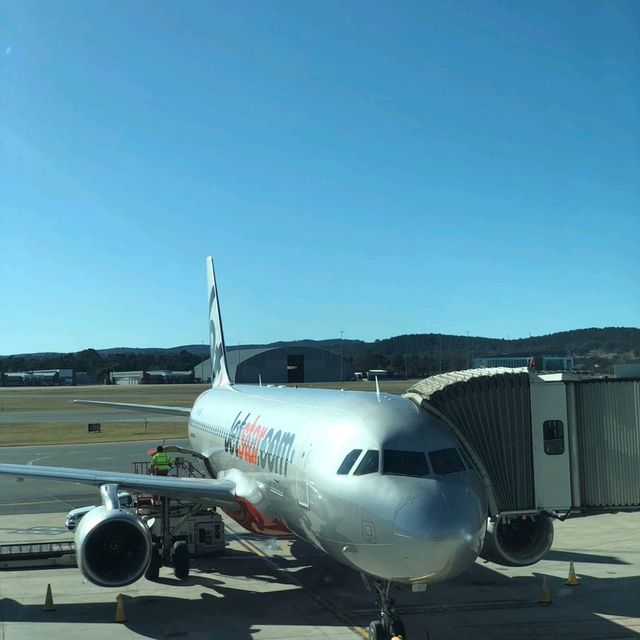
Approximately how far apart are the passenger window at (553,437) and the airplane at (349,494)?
1.93m

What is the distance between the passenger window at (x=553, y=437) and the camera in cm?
1378

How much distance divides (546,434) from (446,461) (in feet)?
9.54

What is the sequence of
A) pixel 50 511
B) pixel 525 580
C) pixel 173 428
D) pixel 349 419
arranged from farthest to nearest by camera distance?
pixel 173 428 < pixel 50 511 < pixel 525 580 < pixel 349 419

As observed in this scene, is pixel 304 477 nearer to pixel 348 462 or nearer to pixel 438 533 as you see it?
Answer: pixel 348 462

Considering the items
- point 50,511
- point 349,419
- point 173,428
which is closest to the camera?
point 349,419

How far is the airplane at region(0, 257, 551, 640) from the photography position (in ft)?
36.4

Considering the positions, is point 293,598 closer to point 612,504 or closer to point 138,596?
point 138,596

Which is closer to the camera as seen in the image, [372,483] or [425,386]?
[372,483]

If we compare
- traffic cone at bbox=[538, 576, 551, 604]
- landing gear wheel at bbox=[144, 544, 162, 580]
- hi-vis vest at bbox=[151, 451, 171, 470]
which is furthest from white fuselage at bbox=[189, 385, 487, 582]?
hi-vis vest at bbox=[151, 451, 171, 470]

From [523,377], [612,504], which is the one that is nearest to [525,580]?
[612,504]

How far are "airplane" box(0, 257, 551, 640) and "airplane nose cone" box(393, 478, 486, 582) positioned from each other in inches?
0.6

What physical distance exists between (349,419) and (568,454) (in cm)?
399

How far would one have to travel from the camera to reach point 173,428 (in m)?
67.6

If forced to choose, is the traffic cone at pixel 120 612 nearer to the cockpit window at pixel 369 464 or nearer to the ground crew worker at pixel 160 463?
the cockpit window at pixel 369 464
